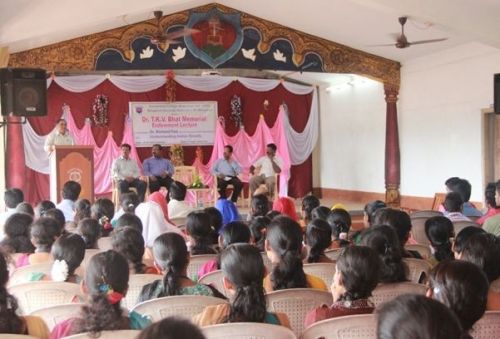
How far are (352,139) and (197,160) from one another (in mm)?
3478

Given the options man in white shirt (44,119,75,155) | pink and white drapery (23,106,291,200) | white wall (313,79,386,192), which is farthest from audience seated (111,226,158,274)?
white wall (313,79,386,192)

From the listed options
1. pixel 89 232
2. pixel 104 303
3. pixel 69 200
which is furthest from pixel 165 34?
pixel 104 303

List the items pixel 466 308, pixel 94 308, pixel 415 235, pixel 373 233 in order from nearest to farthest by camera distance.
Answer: pixel 466 308 < pixel 94 308 < pixel 373 233 < pixel 415 235

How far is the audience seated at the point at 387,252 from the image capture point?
2795 mm

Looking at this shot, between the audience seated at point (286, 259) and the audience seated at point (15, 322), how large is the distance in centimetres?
108

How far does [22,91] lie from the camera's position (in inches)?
310

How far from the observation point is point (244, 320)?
6.91ft

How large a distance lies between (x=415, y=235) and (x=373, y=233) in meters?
2.38

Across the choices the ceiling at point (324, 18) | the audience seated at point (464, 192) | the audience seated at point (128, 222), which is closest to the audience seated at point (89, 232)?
the audience seated at point (128, 222)

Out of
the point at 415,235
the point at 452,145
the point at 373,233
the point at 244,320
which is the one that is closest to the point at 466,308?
the point at 244,320

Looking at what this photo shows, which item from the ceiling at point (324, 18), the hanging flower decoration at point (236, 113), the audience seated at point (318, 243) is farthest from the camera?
the hanging flower decoration at point (236, 113)

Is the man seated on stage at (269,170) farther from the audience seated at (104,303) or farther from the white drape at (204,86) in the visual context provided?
the audience seated at (104,303)

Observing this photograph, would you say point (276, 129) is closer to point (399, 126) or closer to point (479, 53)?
point (399, 126)

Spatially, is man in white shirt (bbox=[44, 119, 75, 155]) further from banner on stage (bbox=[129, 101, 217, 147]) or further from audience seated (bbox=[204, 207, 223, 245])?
audience seated (bbox=[204, 207, 223, 245])
